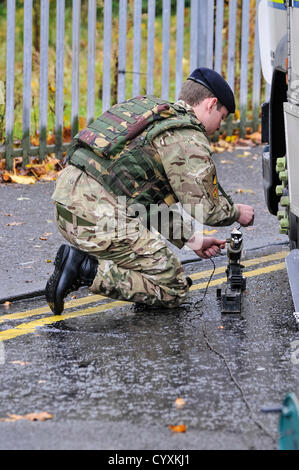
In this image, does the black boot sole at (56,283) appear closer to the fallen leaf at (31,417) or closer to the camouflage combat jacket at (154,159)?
the camouflage combat jacket at (154,159)

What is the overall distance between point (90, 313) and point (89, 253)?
0.32 m

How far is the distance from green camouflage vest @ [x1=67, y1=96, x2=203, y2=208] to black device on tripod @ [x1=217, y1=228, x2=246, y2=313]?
1.48 ft

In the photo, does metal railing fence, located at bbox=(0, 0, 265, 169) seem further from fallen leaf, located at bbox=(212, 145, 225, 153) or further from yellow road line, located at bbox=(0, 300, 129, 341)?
yellow road line, located at bbox=(0, 300, 129, 341)

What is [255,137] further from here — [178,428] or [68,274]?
[178,428]

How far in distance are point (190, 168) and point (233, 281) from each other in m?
0.68

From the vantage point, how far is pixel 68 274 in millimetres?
4836

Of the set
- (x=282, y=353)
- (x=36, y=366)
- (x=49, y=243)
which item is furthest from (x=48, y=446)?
(x=49, y=243)

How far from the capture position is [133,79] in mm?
8695

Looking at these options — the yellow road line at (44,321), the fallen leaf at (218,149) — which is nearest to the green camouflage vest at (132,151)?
the yellow road line at (44,321)

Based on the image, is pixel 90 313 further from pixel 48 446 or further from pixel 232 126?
pixel 232 126

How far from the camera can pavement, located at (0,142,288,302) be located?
5.61 metres

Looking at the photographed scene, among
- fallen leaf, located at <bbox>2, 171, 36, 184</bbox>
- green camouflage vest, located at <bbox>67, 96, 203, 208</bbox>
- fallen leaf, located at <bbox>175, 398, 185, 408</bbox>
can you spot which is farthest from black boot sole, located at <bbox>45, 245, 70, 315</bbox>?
fallen leaf, located at <bbox>2, 171, 36, 184</bbox>

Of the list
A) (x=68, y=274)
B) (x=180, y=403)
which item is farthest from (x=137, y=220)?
(x=180, y=403)

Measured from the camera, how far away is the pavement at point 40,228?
5.61 metres
